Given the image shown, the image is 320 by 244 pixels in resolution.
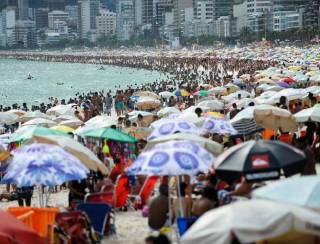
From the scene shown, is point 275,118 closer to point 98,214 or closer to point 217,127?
Answer: point 217,127

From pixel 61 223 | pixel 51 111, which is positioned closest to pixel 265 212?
pixel 61 223

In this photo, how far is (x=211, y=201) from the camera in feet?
23.8

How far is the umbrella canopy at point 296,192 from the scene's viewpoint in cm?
535

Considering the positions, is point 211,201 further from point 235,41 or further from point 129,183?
point 235,41

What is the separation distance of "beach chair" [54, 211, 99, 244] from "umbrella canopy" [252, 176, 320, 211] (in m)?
2.54

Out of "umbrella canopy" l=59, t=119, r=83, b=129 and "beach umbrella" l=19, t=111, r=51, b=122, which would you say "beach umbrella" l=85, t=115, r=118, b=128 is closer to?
"umbrella canopy" l=59, t=119, r=83, b=129

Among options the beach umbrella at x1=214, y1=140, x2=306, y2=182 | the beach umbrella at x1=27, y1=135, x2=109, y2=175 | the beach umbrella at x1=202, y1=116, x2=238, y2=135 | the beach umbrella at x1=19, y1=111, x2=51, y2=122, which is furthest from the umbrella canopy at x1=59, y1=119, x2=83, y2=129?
the beach umbrella at x1=214, y1=140, x2=306, y2=182

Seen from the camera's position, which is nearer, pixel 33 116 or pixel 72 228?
pixel 72 228

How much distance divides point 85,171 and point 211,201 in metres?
1.52

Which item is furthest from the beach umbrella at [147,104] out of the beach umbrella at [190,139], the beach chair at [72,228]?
the beach chair at [72,228]

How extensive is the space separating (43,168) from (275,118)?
18.7 ft

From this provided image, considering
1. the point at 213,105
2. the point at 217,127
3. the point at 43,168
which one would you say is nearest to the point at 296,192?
the point at 43,168

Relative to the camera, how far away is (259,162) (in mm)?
6824

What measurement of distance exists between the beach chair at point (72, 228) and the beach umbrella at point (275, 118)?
218 inches
